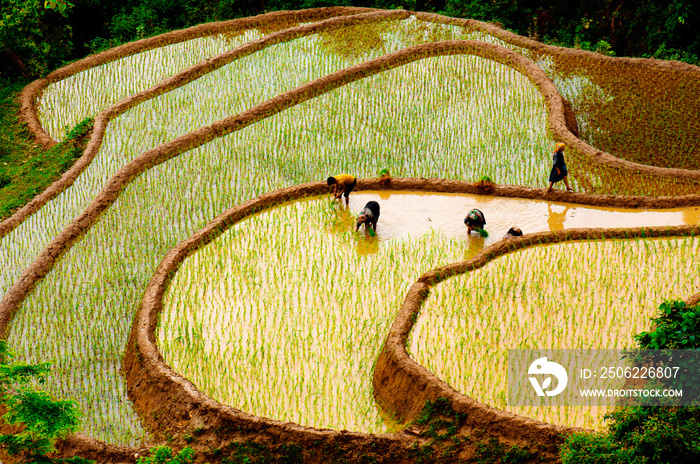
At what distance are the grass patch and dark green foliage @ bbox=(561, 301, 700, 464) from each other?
860cm

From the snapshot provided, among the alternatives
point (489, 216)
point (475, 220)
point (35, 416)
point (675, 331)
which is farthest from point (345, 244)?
point (675, 331)

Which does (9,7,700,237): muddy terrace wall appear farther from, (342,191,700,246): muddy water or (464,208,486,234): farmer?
(464,208,486,234): farmer

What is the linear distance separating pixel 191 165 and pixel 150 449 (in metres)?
5.03

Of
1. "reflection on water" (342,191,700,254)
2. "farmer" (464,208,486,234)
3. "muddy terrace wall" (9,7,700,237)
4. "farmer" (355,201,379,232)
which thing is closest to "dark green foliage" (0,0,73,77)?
"muddy terrace wall" (9,7,700,237)

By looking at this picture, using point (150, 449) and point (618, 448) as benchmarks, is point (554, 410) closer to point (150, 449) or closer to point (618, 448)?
point (618, 448)

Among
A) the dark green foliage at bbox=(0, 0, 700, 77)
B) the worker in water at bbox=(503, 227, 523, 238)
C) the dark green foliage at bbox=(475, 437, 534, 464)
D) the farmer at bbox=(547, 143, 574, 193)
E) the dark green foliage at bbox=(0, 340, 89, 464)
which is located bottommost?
the dark green foliage at bbox=(0, 340, 89, 464)

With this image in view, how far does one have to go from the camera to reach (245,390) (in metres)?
6.01

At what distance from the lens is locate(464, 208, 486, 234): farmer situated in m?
7.68

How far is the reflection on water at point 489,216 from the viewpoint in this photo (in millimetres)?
8148

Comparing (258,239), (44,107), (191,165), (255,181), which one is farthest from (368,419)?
(44,107)

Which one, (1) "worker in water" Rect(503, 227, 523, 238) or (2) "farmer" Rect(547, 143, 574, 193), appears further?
(2) "farmer" Rect(547, 143, 574, 193)

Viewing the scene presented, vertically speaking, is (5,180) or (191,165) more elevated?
(191,165)

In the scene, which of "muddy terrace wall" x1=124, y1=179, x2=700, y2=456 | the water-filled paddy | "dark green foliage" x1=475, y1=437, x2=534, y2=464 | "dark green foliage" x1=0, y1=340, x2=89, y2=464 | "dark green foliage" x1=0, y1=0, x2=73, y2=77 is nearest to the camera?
"dark green foliage" x1=0, y1=340, x2=89, y2=464

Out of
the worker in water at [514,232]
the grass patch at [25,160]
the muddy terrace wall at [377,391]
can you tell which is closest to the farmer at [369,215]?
the muddy terrace wall at [377,391]
